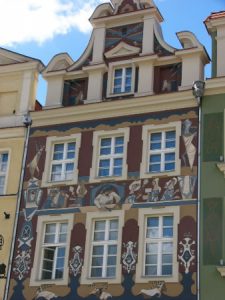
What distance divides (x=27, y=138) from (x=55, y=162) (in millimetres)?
1380

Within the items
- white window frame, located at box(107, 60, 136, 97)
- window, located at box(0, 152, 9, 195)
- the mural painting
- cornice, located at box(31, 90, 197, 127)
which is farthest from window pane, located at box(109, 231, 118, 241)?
white window frame, located at box(107, 60, 136, 97)

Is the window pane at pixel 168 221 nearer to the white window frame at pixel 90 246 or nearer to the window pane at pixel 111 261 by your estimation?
the white window frame at pixel 90 246

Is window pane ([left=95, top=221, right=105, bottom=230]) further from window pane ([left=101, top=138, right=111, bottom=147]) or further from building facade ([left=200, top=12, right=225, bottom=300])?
building facade ([left=200, top=12, right=225, bottom=300])

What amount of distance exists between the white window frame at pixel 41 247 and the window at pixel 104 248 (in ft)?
2.45

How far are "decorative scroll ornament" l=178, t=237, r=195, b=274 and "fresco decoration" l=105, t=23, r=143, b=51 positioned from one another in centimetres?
687

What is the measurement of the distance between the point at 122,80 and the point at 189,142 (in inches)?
136

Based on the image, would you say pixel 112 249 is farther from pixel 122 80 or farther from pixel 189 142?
pixel 122 80

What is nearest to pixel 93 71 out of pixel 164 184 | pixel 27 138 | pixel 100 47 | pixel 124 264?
pixel 100 47

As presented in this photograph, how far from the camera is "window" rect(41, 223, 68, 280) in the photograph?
63.8ft

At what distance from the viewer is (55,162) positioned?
828 inches

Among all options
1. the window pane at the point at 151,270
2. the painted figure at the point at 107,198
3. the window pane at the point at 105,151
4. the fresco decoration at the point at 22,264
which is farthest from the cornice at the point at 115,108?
the window pane at the point at 151,270

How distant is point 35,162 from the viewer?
834 inches

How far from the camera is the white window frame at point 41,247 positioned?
1909 centimetres

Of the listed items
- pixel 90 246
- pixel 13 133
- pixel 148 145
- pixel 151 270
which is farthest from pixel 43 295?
pixel 13 133
